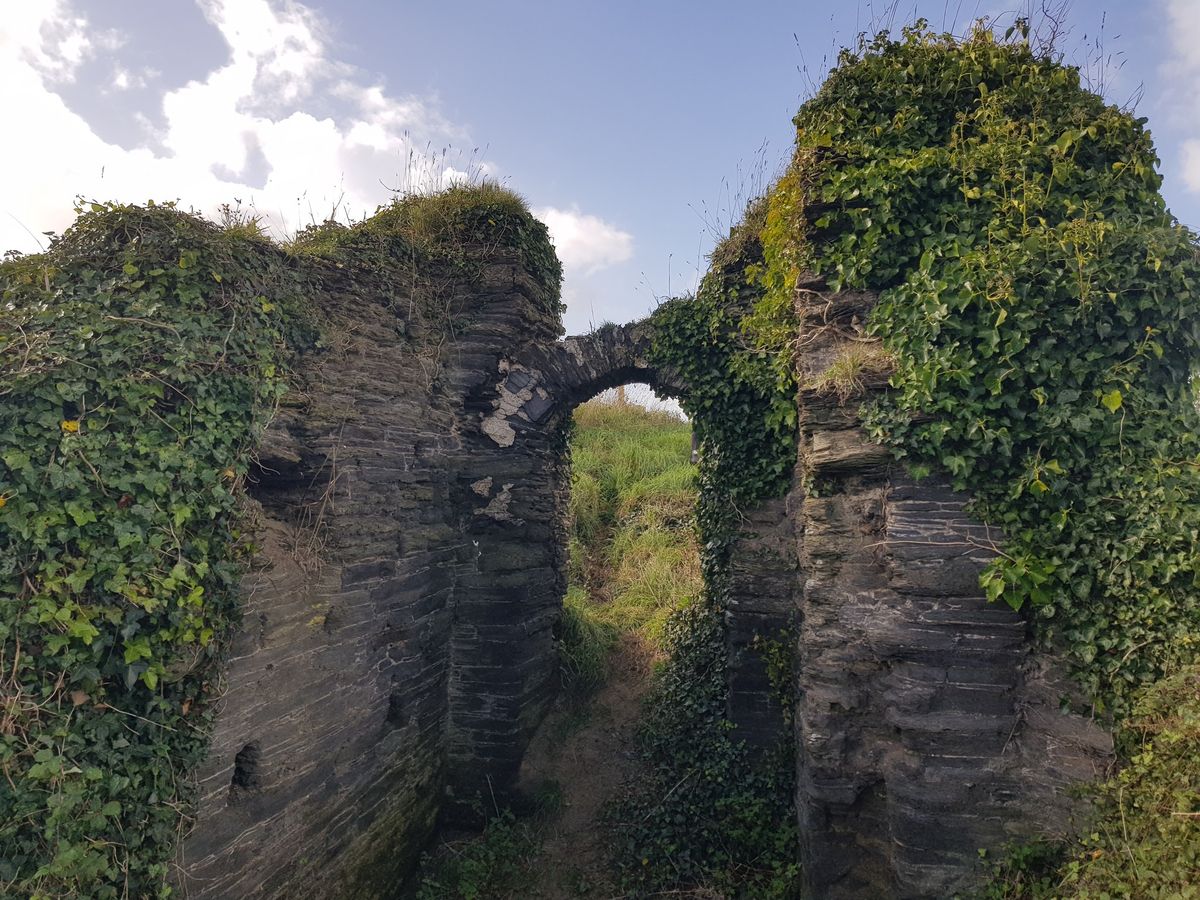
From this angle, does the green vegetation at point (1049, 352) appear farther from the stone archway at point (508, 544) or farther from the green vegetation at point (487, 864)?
the green vegetation at point (487, 864)

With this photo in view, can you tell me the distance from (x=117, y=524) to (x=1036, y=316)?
206 inches

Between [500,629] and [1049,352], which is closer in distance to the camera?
[1049,352]

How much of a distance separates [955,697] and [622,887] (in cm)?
373

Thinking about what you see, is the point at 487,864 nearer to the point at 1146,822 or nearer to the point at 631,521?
the point at 1146,822

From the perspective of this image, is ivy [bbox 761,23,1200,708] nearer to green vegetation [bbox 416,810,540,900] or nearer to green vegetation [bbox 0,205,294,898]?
green vegetation [bbox 0,205,294,898]

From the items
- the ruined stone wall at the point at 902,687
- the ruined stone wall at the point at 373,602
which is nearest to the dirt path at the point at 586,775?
the ruined stone wall at the point at 373,602

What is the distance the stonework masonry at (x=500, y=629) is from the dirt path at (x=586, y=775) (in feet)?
1.57

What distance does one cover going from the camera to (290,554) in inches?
184

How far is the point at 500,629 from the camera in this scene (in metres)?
6.85

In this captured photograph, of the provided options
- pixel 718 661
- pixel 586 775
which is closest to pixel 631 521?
pixel 586 775

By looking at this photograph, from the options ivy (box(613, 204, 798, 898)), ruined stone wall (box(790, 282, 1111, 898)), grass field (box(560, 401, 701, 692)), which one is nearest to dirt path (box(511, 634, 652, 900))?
ivy (box(613, 204, 798, 898))

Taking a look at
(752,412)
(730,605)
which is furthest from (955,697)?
(752,412)

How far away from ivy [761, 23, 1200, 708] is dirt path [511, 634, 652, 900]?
4.72 metres

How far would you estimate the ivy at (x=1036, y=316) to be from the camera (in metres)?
3.62
